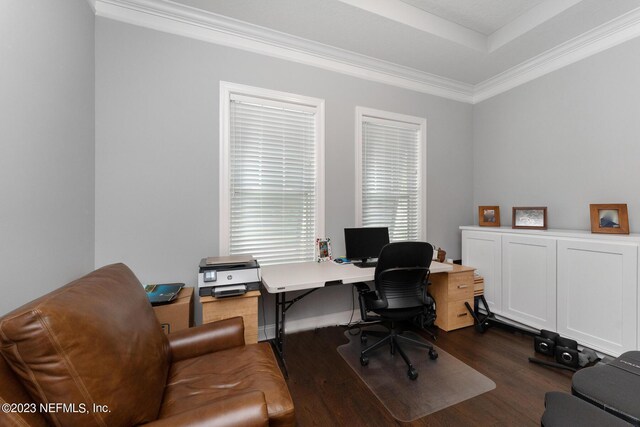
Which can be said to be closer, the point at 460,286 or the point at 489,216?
the point at 460,286

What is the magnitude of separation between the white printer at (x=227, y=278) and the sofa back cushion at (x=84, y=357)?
30.5 inches

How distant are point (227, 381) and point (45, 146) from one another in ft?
5.36

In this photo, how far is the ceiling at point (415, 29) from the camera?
218cm

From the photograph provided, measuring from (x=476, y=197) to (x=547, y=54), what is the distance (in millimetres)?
1777

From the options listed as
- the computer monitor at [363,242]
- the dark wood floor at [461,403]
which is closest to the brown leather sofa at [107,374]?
the dark wood floor at [461,403]

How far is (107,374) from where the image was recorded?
2.79 feet

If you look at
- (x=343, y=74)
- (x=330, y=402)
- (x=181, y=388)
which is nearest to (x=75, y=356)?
(x=181, y=388)

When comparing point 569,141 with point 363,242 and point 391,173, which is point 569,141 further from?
point 363,242

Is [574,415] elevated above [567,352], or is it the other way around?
[574,415]

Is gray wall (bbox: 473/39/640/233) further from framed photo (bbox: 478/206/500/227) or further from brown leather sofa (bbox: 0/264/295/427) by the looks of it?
brown leather sofa (bbox: 0/264/295/427)

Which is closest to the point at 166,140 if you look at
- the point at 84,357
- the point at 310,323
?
the point at 84,357

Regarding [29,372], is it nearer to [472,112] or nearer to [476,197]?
[476,197]

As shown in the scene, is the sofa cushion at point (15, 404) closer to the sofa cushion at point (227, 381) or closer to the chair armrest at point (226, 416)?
the chair armrest at point (226, 416)

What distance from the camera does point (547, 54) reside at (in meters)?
2.78
